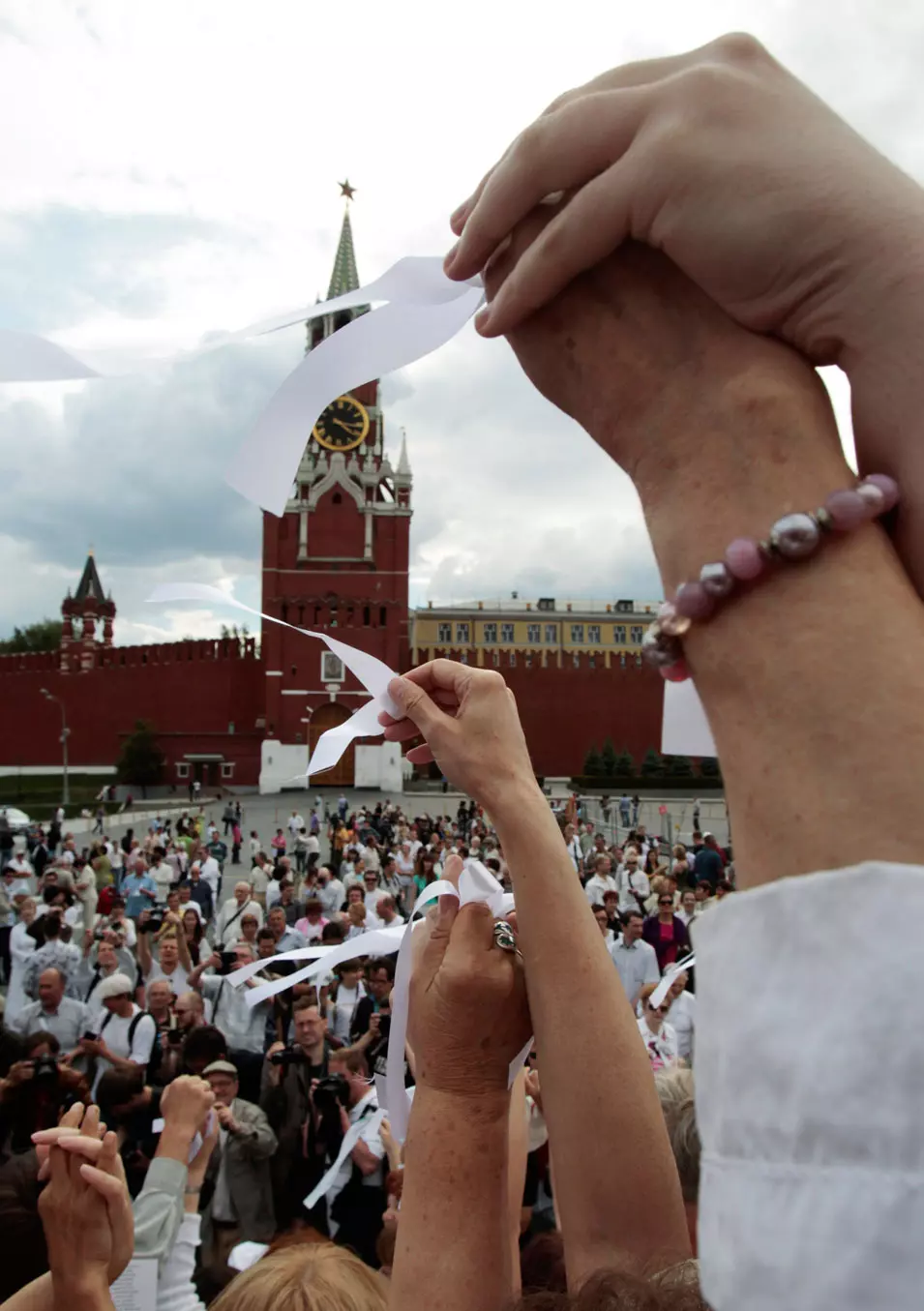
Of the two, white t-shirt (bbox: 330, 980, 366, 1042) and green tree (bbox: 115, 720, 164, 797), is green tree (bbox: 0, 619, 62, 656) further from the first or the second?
white t-shirt (bbox: 330, 980, 366, 1042)

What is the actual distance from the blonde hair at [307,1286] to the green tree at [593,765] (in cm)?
3730

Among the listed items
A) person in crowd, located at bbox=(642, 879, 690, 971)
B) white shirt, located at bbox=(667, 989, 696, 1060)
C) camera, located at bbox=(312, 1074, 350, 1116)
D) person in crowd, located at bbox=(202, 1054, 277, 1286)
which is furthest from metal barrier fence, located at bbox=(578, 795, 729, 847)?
person in crowd, located at bbox=(202, 1054, 277, 1286)

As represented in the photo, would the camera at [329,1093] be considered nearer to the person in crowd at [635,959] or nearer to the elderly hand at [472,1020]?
the person in crowd at [635,959]

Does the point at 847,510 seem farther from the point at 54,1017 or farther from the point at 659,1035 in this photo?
the point at 54,1017

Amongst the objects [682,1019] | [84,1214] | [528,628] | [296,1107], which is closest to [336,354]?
[84,1214]

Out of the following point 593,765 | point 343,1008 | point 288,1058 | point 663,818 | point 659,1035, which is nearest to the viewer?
point 288,1058

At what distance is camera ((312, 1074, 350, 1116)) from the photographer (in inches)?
171

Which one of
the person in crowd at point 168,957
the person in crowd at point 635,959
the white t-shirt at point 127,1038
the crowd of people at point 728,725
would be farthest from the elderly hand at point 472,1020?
the person in crowd at point 635,959

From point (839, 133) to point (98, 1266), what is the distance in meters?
2.03

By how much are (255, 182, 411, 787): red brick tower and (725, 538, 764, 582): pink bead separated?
121 ft

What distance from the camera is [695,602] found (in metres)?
0.63

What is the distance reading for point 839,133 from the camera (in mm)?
644

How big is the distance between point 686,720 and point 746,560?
1.12ft

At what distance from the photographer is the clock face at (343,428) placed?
150ft
